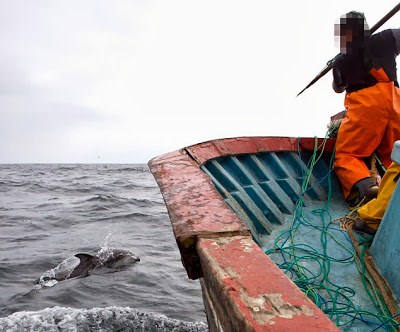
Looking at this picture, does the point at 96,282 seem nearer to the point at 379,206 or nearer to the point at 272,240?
the point at 272,240

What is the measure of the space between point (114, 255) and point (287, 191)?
11.6 ft

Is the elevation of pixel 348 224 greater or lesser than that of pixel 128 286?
greater

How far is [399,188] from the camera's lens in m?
1.96

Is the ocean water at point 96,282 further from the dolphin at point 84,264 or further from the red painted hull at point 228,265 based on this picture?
the red painted hull at point 228,265

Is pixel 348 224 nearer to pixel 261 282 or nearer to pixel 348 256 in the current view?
pixel 348 256

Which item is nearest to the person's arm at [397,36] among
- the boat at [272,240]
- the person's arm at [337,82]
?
the person's arm at [337,82]

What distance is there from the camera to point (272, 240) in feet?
9.22

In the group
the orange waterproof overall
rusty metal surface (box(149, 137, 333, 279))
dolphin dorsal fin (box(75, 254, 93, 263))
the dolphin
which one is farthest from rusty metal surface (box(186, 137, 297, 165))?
dolphin dorsal fin (box(75, 254, 93, 263))

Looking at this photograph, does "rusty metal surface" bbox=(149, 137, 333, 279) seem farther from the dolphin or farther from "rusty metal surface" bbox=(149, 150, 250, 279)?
the dolphin

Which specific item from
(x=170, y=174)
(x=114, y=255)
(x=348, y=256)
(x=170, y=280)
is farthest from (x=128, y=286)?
(x=348, y=256)

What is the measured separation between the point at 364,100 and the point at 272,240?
1583mm

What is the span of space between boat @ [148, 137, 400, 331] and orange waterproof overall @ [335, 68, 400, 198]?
0.34 m

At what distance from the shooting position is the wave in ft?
11.7

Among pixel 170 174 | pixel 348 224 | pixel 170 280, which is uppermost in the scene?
pixel 170 174
